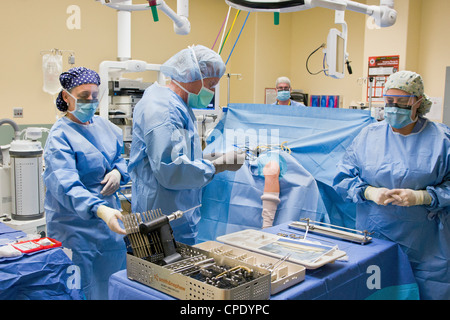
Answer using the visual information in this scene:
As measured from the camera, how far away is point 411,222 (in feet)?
6.41

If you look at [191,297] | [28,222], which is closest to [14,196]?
[28,222]

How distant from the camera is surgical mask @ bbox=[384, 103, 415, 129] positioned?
6.63 ft

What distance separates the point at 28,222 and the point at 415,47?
4.33m

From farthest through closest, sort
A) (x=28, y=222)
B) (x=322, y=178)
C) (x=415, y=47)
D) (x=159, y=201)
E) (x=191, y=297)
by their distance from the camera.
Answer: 1. (x=415, y=47)
2. (x=322, y=178)
3. (x=28, y=222)
4. (x=159, y=201)
5. (x=191, y=297)

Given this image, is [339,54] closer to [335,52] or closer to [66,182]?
[335,52]

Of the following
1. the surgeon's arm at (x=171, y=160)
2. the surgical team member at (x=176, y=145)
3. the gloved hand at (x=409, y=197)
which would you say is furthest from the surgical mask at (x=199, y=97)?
the gloved hand at (x=409, y=197)

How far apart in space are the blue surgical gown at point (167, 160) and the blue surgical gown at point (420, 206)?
2.68 ft

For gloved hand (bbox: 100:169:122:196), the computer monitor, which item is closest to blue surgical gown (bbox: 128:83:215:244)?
gloved hand (bbox: 100:169:122:196)

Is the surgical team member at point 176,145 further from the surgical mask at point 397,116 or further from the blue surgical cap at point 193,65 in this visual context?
Answer: the surgical mask at point 397,116

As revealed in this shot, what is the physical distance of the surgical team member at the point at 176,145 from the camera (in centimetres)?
167

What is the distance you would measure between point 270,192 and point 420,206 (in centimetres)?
112

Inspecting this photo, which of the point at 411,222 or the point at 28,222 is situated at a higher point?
the point at 411,222

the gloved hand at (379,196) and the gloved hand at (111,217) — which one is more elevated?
the gloved hand at (379,196)

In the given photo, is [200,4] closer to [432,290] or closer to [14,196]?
[14,196]
